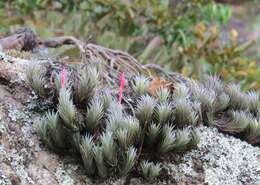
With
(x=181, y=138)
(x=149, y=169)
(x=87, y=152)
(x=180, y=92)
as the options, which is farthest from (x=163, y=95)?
(x=87, y=152)

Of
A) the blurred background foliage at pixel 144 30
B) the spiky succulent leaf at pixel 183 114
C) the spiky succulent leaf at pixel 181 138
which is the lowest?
the blurred background foliage at pixel 144 30

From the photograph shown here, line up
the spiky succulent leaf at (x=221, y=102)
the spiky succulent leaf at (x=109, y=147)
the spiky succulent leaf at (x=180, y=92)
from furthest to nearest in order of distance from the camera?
the spiky succulent leaf at (x=221, y=102) → the spiky succulent leaf at (x=180, y=92) → the spiky succulent leaf at (x=109, y=147)

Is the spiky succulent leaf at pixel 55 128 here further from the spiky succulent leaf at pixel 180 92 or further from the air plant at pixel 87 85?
the spiky succulent leaf at pixel 180 92

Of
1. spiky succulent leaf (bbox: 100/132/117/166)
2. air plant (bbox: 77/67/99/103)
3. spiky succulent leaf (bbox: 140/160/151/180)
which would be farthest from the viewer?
air plant (bbox: 77/67/99/103)

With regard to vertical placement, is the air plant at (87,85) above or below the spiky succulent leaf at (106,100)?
above

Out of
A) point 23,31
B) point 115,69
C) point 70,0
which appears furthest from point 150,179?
point 70,0

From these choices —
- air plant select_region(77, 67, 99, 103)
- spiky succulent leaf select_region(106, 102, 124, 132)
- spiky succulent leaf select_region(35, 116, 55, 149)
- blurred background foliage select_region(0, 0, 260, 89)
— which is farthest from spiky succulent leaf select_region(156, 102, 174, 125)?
blurred background foliage select_region(0, 0, 260, 89)

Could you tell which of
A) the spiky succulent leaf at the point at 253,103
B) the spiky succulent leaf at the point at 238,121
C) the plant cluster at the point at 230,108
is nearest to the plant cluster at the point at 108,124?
the plant cluster at the point at 230,108

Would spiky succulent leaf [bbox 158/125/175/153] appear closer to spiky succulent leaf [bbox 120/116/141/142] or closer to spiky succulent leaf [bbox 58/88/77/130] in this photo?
spiky succulent leaf [bbox 120/116/141/142]
